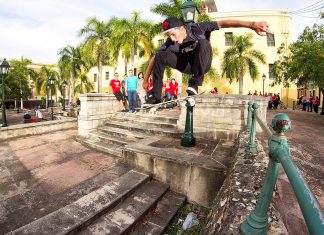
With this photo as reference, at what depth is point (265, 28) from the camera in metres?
2.58

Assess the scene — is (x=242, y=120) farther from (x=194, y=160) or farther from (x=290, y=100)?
(x=290, y=100)

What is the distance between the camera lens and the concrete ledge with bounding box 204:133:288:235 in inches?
77.1

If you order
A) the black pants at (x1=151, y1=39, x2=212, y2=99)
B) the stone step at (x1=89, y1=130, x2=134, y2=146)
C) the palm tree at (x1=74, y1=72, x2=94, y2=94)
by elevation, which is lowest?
the stone step at (x1=89, y1=130, x2=134, y2=146)

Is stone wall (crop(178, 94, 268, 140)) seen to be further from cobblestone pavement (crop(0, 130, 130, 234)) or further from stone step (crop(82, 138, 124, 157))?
cobblestone pavement (crop(0, 130, 130, 234))

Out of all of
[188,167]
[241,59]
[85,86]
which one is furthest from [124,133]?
[85,86]

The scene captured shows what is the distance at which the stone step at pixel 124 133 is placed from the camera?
7887 millimetres

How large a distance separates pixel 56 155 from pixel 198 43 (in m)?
6.16

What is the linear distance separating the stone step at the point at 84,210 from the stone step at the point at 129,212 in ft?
0.33

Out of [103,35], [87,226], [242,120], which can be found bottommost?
[87,226]

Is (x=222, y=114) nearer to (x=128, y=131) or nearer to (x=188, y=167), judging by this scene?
(x=188, y=167)

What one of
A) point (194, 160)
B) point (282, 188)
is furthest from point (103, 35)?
point (282, 188)

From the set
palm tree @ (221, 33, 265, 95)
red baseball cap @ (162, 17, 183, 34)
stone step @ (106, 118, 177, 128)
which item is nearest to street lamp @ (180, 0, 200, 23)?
red baseball cap @ (162, 17, 183, 34)

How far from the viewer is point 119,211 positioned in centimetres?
396

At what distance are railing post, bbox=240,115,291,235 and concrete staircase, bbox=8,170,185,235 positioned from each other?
93.1 inches
